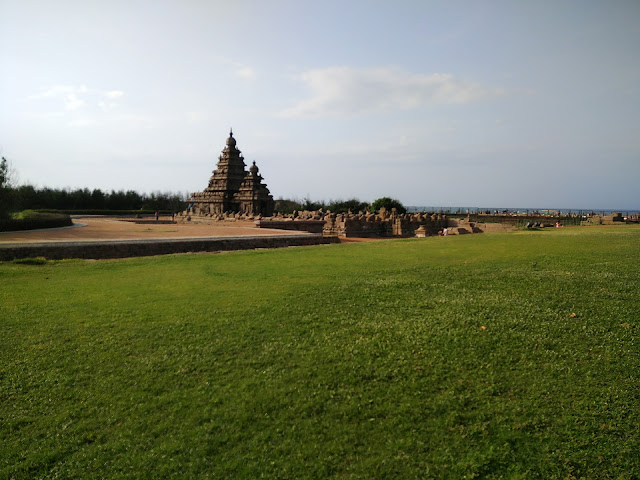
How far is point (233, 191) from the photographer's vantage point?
4228 cm

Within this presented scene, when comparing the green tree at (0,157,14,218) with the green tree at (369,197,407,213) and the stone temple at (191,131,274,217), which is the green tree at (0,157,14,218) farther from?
the green tree at (369,197,407,213)

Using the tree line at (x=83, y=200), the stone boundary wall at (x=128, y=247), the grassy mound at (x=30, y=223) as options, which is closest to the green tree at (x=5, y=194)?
the grassy mound at (x=30, y=223)

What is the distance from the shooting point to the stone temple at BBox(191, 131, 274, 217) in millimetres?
39375

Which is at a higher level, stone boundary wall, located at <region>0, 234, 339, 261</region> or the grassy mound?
the grassy mound

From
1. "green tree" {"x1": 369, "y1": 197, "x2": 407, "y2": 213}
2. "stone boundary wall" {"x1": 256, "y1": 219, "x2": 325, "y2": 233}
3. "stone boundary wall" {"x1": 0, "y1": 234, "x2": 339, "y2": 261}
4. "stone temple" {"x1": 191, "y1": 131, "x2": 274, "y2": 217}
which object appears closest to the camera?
"stone boundary wall" {"x1": 0, "y1": 234, "x2": 339, "y2": 261}

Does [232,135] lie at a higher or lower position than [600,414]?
higher

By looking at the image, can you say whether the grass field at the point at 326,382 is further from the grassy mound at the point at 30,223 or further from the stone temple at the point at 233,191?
the stone temple at the point at 233,191

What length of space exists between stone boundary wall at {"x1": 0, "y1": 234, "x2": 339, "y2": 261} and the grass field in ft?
19.7

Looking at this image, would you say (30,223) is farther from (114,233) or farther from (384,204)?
(384,204)

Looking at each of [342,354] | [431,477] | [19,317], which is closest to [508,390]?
[431,477]

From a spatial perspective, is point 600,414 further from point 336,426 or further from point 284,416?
point 284,416

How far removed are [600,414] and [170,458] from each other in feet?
12.4

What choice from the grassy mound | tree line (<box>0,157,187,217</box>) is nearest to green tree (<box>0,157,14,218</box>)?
the grassy mound

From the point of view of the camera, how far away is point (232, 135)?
4325 cm
